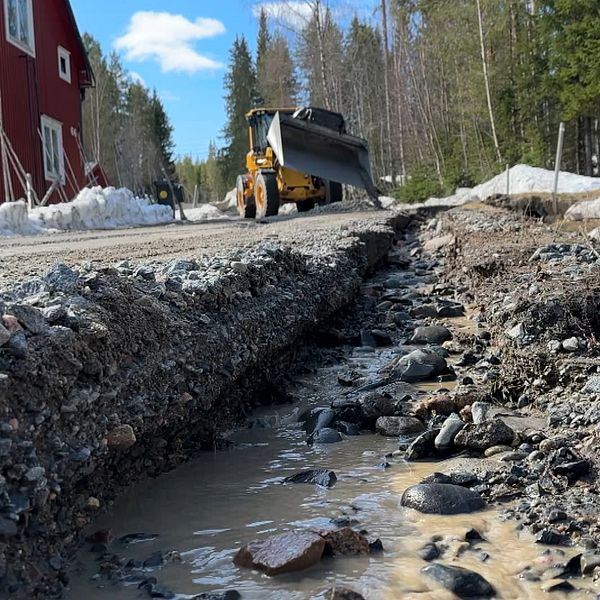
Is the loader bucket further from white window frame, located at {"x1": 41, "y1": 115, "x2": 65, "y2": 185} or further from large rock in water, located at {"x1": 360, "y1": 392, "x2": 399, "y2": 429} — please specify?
large rock in water, located at {"x1": 360, "y1": 392, "x2": 399, "y2": 429}

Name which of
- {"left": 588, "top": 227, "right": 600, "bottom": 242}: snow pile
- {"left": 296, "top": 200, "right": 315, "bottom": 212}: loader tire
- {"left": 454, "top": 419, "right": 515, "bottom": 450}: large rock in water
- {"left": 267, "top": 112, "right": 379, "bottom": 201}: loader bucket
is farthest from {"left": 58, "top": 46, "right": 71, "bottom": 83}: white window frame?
{"left": 454, "top": 419, "right": 515, "bottom": 450}: large rock in water

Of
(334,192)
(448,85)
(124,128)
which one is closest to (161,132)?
(124,128)

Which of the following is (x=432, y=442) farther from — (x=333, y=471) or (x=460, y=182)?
(x=460, y=182)

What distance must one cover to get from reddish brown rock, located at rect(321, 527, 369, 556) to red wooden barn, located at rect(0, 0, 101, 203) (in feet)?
50.3

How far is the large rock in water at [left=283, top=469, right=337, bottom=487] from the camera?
3449 millimetres

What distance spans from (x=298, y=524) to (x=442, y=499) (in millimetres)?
593

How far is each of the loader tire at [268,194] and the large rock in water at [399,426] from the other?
13129 millimetres

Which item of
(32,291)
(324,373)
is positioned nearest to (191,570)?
(32,291)

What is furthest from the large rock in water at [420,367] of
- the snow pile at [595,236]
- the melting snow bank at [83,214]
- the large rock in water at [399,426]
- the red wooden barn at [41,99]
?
the red wooden barn at [41,99]

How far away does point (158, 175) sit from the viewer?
220ft

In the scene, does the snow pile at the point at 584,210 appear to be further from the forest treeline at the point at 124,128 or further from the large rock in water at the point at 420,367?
the forest treeline at the point at 124,128

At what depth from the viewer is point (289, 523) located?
301cm

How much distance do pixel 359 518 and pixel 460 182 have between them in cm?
2781

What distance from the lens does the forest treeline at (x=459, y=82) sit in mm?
24922
